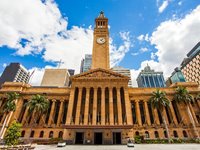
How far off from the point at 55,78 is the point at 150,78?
10011 cm

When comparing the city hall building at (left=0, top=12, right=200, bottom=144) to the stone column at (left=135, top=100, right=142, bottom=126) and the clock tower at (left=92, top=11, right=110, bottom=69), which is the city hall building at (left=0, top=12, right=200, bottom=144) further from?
the clock tower at (left=92, top=11, right=110, bottom=69)

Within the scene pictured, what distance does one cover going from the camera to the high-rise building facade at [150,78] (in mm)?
157875

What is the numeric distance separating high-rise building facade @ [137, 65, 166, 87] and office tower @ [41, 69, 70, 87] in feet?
273

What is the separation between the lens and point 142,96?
168ft

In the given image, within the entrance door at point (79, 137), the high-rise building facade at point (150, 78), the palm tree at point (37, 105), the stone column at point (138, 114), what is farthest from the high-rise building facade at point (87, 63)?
the entrance door at point (79, 137)

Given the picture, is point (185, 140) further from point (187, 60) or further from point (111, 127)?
point (187, 60)

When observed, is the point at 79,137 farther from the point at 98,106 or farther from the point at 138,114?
the point at 138,114

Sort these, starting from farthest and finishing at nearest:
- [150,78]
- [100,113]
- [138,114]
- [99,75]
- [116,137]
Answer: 1. [150,78]
2. [99,75]
3. [138,114]
4. [100,113]
5. [116,137]

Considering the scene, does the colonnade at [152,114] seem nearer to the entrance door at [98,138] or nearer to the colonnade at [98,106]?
the colonnade at [98,106]

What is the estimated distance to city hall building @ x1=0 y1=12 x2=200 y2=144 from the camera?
131ft

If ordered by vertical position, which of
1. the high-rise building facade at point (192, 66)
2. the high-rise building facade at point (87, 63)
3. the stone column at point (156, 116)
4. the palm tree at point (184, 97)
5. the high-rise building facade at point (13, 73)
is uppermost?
the high-rise building facade at point (87, 63)

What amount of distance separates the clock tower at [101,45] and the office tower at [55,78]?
68.1 meters

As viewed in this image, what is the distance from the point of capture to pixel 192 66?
102m

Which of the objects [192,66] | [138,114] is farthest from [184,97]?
[192,66]
